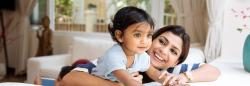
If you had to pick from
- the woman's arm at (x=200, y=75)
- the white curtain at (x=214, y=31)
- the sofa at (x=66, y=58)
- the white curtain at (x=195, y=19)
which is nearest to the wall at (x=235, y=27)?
the white curtain at (x=214, y=31)

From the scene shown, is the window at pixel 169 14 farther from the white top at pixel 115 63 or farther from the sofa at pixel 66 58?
the white top at pixel 115 63

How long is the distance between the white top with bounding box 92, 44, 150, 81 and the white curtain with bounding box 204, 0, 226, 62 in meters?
1.87

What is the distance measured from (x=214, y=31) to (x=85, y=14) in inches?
73.9

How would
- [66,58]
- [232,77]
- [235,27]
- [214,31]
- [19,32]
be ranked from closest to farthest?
[232,77] → [235,27] → [214,31] → [66,58] → [19,32]

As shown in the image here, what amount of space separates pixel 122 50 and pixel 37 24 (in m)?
3.95

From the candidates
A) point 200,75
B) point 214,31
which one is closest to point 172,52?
point 200,75

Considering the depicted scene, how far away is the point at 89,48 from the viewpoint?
11.9 feet

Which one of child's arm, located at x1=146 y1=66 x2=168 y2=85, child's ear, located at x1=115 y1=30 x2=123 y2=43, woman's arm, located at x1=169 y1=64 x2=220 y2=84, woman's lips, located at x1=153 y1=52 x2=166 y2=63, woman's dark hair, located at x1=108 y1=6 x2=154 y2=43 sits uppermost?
woman's dark hair, located at x1=108 y1=6 x2=154 y2=43

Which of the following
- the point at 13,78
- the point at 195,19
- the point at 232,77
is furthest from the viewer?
the point at 13,78

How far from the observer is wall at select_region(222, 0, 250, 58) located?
8.83 ft

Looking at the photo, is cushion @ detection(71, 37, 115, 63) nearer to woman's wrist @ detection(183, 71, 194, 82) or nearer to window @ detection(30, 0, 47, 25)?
window @ detection(30, 0, 47, 25)

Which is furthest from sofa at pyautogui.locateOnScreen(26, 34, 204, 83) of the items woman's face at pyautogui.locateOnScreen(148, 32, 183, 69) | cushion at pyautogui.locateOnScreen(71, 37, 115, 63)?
woman's face at pyautogui.locateOnScreen(148, 32, 183, 69)

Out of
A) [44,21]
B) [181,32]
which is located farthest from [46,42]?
[181,32]

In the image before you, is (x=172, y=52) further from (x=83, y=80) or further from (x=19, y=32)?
(x=19, y=32)
